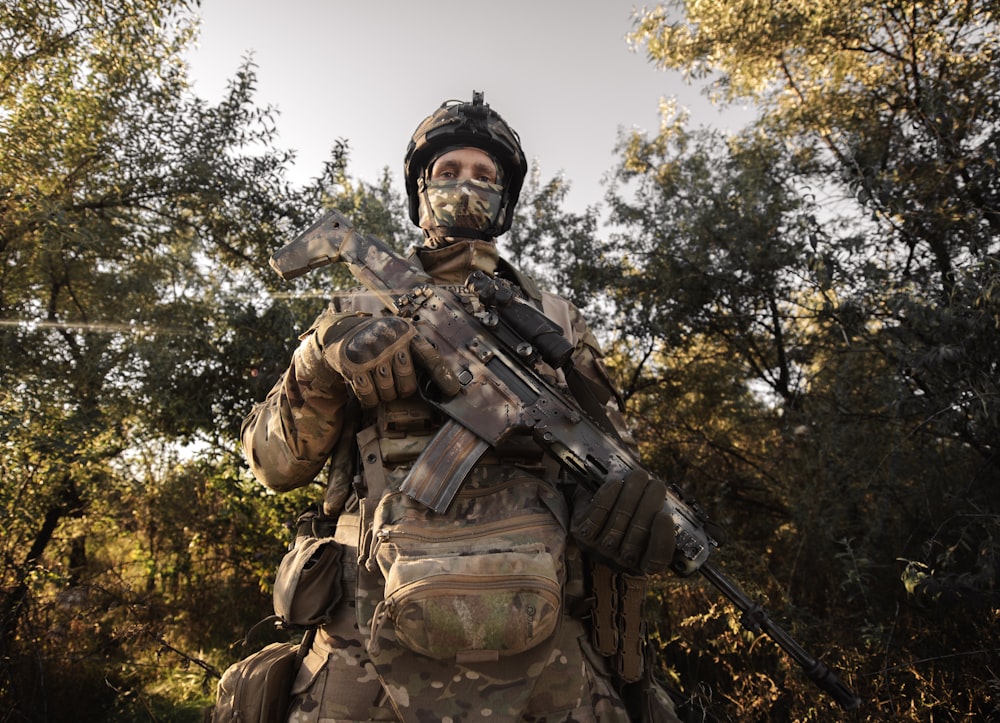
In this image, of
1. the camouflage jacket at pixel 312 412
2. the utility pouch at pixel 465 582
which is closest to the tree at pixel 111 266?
the camouflage jacket at pixel 312 412

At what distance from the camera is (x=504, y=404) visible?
2.36 metres

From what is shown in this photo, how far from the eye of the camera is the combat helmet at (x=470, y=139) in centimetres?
298

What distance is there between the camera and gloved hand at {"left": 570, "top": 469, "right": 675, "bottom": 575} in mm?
2004

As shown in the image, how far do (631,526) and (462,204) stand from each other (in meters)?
1.65

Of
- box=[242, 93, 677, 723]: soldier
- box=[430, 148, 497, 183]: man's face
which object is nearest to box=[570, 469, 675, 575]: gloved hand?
box=[242, 93, 677, 723]: soldier

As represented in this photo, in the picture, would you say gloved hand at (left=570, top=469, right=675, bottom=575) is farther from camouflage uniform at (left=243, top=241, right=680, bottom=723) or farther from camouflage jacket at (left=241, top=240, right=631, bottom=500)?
camouflage jacket at (left=241, top=240, right=631, bottom=500)

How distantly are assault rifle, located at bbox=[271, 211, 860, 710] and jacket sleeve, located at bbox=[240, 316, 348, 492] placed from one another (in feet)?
1.30

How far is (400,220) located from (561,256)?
219 centimetres

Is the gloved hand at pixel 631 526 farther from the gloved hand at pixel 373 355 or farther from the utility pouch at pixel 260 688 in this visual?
the utility pouch at pixel 260 688

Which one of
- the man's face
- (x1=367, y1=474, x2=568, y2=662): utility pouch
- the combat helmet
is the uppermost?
the combat helmet

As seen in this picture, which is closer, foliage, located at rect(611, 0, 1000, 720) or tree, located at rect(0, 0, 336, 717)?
foliage, located at rect(611, 0, 1000, 720)

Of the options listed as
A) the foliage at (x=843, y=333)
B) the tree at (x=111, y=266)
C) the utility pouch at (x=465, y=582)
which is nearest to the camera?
the utility pouch at (x=465, y=582)

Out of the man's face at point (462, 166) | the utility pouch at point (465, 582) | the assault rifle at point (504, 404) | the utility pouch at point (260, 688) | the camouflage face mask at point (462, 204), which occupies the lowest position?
the utility pouch at point (260, 688)

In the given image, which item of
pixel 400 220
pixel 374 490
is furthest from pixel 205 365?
pixel 374 490
